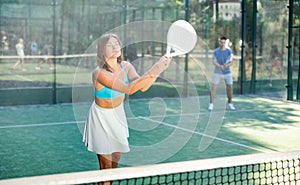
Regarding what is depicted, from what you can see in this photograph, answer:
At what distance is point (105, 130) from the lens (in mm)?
4531

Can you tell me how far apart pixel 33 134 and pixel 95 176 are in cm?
598

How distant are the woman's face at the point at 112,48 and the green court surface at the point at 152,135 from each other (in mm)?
517

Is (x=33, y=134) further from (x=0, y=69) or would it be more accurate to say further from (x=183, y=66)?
(x=183, y=66)

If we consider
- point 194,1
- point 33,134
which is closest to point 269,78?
point 194,1

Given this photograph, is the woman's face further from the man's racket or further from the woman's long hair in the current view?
the man's racket

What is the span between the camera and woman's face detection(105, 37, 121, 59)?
4.50m

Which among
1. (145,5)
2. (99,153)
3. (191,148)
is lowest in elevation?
(191,148)

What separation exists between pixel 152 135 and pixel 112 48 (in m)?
4.44

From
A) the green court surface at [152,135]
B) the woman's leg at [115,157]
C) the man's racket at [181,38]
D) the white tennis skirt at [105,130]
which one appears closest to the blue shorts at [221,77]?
the green court surface at [152,135]

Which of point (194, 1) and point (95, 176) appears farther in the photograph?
point (194, 1)

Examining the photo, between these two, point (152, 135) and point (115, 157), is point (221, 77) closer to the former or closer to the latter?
point (152, 135)

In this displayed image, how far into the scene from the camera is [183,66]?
14297mm

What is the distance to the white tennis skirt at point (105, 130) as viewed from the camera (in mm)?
4539

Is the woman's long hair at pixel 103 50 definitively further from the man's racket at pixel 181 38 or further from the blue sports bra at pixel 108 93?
the man's racket at pixel 181 38
